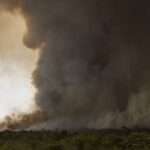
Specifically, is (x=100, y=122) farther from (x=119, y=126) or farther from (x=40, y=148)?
(x=40, y=148)

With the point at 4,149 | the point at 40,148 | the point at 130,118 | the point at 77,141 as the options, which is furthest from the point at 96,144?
the point at 130,118

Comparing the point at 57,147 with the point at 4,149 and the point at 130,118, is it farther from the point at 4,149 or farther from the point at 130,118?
the point at 130,118

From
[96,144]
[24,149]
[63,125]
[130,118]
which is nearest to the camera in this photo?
[24,149]

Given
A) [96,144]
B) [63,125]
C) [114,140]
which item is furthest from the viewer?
[63,125]

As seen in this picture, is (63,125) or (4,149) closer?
(4,149)

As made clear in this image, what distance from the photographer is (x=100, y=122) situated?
8062cm

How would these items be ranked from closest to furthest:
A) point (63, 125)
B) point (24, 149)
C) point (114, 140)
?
point (24, 149)
point (114, 140)
point (63, 125)

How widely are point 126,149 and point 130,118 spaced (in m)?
42.7

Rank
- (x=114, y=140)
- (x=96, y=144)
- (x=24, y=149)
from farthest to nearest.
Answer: (x=114, y=140), (x=96, y=144), (x=24, y=149)

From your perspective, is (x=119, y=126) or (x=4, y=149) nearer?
(x=4, y=149)

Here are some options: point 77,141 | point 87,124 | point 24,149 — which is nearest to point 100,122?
point 87,124

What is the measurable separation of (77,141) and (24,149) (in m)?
6.30

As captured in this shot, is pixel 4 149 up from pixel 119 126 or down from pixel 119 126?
down

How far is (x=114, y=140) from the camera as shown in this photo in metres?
49.6
